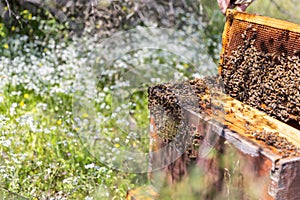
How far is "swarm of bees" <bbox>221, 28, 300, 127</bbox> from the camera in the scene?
239 cm

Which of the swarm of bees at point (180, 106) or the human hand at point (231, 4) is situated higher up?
the human hand at point (231, 4)

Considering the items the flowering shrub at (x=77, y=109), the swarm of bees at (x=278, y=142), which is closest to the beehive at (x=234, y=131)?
the swarm of bees at (x=278, y=142)

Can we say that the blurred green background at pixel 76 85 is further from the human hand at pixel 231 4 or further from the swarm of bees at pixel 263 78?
the human hand at pixel 231 4

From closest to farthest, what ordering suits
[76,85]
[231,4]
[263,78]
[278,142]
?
[278,142]
[263,78]
[231,4]
[76,85]

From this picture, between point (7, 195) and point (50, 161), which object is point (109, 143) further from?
point (7, 195)

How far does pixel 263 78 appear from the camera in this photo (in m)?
2.57

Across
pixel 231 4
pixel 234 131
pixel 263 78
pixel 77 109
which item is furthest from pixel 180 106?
pixel 77 109

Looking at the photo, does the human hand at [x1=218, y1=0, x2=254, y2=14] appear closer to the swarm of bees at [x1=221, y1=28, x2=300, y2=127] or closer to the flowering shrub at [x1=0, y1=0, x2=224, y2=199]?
the swarm of bees at [x1=221, y1=28, x2=300, y2=127]

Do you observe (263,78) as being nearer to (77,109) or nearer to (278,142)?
(278,142)

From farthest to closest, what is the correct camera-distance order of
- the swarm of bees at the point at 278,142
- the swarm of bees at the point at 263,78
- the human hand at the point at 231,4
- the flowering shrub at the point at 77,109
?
the flowering shrub at the point at 77,109 < the human hand at the point at 231,4 < the swarm of bees at the point at 263,78 < the swarm of bees at the point at 278,142

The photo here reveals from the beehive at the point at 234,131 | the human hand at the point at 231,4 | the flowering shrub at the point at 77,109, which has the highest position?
the human hand at the point at 231,4

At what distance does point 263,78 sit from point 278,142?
613 mm

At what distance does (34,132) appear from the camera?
12.7 ft

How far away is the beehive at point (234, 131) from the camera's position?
6.54 ft
